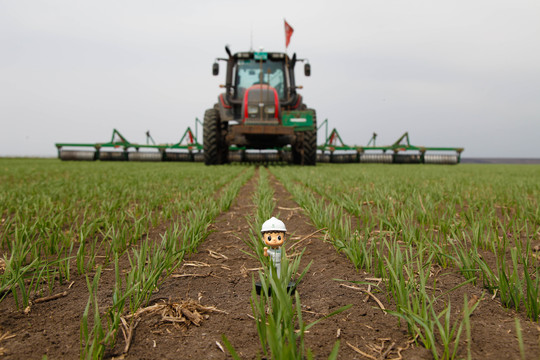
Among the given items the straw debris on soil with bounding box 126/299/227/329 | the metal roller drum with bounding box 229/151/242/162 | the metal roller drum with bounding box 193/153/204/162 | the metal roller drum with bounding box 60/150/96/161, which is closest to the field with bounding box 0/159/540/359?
the straw debris on soil with bounding box 126/299/227/329

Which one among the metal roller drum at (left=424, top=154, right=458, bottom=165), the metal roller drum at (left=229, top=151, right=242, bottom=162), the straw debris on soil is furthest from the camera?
the metal roller drum at (left=424, top=154, right=458, bottom=165)

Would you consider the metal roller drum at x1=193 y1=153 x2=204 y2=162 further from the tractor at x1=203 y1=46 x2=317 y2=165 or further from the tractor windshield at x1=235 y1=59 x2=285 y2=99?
the tractor windshield at x1=235 y1=59 x2=285 y2=99

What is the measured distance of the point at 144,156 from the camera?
1689 centimetres

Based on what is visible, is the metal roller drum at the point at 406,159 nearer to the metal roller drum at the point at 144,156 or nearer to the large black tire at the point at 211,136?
the large black tire at the point at 211,136

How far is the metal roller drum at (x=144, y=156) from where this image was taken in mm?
16875

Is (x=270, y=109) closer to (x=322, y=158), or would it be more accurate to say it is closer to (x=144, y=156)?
(x=322, y=158)

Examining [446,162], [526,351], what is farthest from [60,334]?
[446,162]

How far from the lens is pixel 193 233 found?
5.94 feet

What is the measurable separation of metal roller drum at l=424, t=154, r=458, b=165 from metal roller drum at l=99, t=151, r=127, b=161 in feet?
50.5

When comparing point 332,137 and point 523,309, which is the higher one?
point 332,137

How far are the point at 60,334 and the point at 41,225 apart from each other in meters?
1.18

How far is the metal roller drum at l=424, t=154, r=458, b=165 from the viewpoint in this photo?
17.4m

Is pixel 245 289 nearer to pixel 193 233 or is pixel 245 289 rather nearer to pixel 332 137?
pixel 193 233

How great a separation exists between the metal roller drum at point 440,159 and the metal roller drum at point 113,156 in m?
15.4
